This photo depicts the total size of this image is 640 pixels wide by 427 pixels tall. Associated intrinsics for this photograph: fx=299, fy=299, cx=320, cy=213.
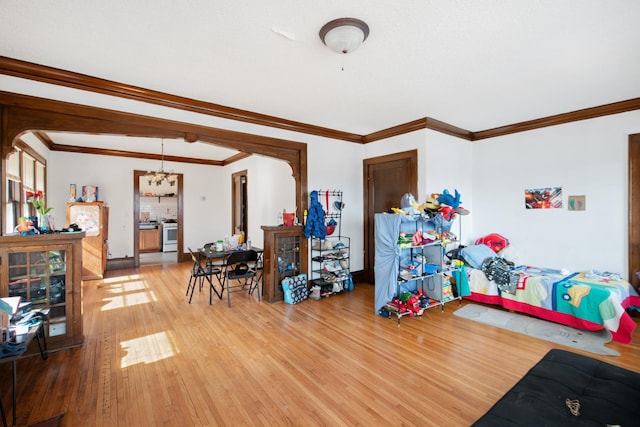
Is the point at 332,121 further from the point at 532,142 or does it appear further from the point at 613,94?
the point at 613,94

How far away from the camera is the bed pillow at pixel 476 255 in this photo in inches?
178

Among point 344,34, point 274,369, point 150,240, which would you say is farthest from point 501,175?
point 150,240

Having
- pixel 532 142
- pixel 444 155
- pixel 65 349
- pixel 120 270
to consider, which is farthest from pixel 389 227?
pixel 120 270

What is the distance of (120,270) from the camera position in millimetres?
6961

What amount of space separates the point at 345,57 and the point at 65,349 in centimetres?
402

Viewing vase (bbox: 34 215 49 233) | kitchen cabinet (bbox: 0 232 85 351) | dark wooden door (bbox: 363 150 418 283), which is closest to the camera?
kitchen cabinet (bbox: 0 232 85 351)

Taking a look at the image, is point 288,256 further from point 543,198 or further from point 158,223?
point 158,223

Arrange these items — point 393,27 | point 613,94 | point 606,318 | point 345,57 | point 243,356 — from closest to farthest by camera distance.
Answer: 1. point 393,27
2. point 345,57
3. point 243,356
4. point 606,318
5. point 613,94

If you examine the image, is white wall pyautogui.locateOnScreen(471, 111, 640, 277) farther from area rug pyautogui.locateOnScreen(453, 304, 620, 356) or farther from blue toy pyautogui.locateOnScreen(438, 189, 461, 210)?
blue toy pyautogui.locateOnScreen(438, 189, 461, 210)

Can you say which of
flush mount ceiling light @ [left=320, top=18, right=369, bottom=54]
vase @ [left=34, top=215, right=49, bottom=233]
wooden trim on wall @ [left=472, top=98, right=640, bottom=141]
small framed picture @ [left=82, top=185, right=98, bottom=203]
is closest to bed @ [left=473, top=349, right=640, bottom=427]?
flush mount ceiling light @ [left=320, top=18, right=369, bottom=54]

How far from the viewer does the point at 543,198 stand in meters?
4.61

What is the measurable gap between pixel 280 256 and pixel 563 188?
14.3 feet

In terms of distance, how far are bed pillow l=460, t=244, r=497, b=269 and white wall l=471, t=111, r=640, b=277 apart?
2.04 feet

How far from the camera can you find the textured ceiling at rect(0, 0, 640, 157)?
82.7 inches
